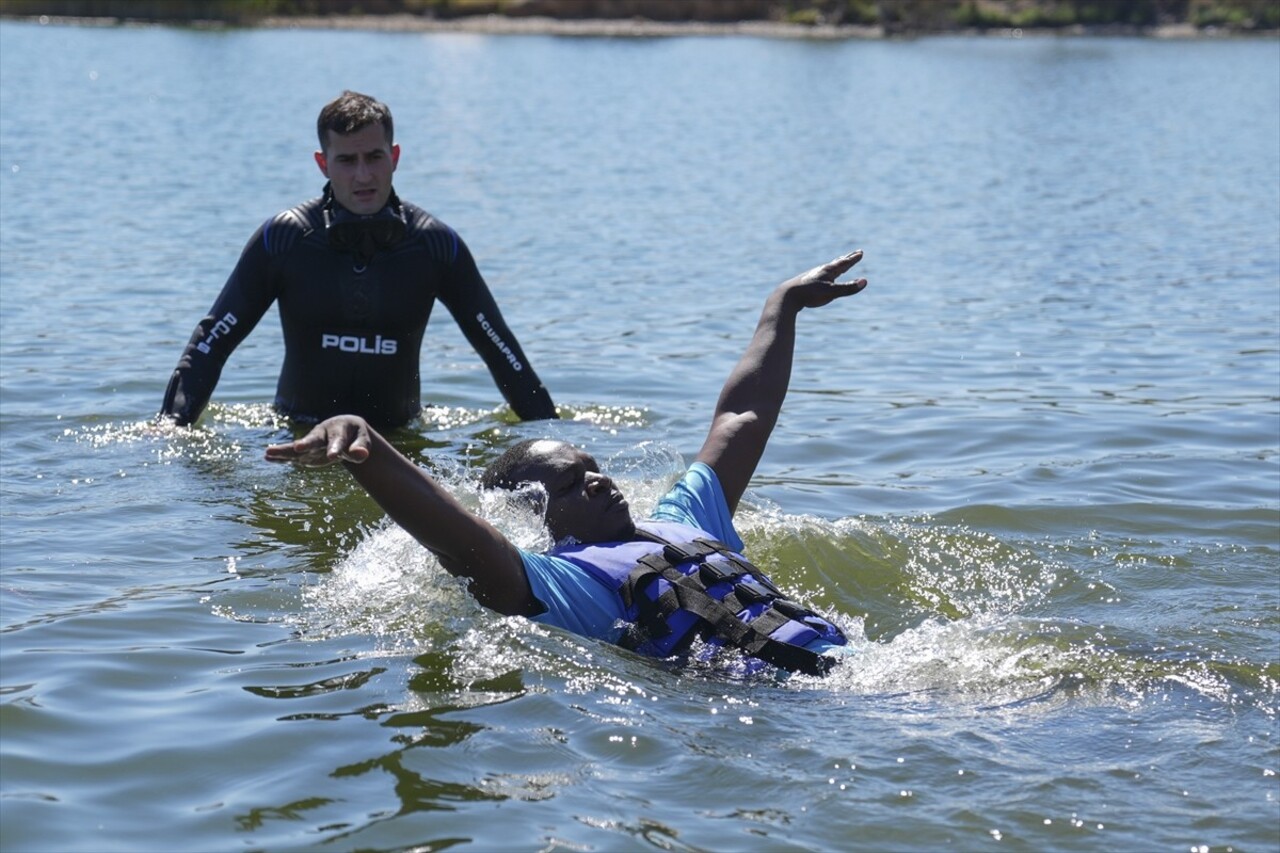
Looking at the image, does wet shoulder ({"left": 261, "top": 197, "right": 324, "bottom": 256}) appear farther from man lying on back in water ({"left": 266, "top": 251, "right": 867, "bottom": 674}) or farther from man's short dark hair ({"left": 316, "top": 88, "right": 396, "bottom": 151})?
man lying on back in water ({"left": 266, "top": 251, "right": 867, "bottom": 674})

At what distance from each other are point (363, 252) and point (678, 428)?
88.7 inches

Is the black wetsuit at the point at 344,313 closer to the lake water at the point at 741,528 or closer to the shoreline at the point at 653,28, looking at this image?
the lake water at the point at 741,528

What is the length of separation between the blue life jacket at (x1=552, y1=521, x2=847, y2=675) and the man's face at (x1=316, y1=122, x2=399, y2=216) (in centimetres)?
298

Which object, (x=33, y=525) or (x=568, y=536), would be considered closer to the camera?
(x=568, y=536)

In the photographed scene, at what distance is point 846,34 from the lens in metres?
74.1

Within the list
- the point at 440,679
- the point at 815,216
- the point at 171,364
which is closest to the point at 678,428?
the point at 171,364

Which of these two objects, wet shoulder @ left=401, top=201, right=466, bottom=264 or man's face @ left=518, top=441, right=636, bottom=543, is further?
wet shoulder @ left=401, top=201, right=466, bottom=264

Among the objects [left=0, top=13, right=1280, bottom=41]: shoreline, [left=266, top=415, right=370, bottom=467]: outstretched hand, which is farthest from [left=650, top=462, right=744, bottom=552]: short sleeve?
[left=0, top=13, right=1280, bottom=41]: shoreline

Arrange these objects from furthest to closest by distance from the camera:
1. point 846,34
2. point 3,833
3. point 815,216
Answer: point 846,34
point 815,216
point 3,833

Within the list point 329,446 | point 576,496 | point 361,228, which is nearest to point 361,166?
point 361,228

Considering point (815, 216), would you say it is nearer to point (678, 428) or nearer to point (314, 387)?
point (678, 428)

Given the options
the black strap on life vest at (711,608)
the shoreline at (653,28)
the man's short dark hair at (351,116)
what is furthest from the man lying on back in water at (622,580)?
the shoreline at (653,28)

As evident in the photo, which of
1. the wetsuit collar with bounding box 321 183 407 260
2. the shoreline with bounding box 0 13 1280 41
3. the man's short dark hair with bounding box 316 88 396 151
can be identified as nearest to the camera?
the man's short dark hair with bounding box 316 88 396 151

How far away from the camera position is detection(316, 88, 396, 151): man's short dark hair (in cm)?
732
